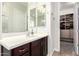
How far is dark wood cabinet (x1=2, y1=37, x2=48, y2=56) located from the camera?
0.88m

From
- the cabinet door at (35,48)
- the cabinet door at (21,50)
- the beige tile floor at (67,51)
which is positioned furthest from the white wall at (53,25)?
the cabinet door at (21,50)

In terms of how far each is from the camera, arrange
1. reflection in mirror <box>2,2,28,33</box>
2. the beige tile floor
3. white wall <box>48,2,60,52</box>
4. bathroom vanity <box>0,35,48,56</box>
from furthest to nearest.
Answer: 1. white wall <box>48,2,60,52</box>
2. the beige tile floor
3. reflection in mirror <box>2,2,28,33</box>
4. bathroom vanity <box>0,35,48,56</box>

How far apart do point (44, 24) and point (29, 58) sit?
2.05 feet

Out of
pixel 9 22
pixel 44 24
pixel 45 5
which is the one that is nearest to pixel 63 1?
pixel 45 5

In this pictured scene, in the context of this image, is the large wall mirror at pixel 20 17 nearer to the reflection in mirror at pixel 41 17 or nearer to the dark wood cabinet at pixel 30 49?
the reflection in mirror at pixel 41 17

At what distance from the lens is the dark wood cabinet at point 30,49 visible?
0.88 metres

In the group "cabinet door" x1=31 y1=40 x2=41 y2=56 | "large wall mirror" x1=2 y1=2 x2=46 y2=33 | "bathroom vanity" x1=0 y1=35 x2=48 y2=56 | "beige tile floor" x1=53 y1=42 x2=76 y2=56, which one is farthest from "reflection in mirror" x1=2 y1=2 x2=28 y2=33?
"beige tile floor" x1=53 y1=42 x2=76 y2=56

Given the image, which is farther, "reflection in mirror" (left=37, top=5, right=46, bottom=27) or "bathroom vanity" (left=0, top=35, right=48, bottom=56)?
"reflection in mirror" (left=37, top=5, right=46, bottom=27)

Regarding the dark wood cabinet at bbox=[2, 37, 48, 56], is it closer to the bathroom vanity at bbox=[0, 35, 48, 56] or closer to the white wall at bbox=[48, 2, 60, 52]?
the bathroom vanity at bbox=[0, 35, 48, 56]

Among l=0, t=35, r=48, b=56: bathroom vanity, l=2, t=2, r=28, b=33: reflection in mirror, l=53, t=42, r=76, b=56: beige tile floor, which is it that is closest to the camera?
l=0, t=35, r=48, b=56: bathroom vanity

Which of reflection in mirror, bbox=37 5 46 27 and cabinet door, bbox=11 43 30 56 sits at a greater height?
reflection in mirror, bbox=37 5 46 27

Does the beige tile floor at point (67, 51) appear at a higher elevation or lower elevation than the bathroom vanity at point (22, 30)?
lower

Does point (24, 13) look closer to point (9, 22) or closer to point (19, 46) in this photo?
point (9, 22)

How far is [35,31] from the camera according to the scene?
5.13 feet
